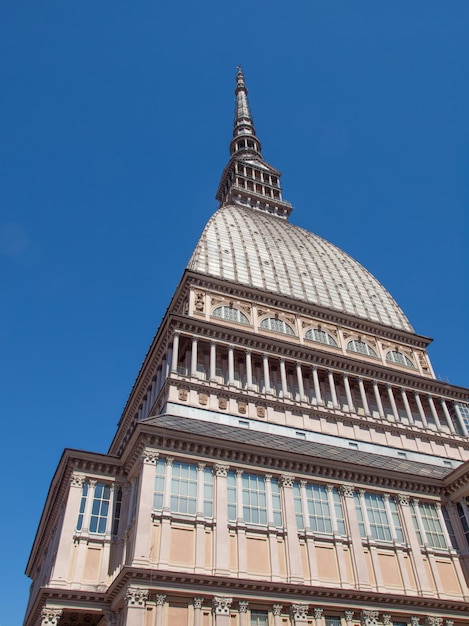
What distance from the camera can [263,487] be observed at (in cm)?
3472

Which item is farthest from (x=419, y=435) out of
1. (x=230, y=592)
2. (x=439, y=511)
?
(x=230, y=592)

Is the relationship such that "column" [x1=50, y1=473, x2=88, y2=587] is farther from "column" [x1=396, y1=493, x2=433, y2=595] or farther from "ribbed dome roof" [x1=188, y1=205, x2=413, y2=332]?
"ribbed dome roof" [x1=188, y1=205, x2=413, y2=332]

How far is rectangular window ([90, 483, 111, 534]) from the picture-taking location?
3347 cm

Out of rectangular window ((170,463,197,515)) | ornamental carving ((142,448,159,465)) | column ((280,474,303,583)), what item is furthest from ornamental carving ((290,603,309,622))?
ornamental carving ((142,448,159,465))

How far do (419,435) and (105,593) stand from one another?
1213 inches

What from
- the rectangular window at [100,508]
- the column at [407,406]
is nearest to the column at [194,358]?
the rectangular window at [100,508]

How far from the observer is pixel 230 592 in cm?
2944

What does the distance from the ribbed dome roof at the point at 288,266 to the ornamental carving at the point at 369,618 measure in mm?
32821

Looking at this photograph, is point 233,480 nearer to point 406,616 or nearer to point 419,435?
point 406,616

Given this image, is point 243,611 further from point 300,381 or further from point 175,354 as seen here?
point 300,381

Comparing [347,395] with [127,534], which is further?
[347,395]

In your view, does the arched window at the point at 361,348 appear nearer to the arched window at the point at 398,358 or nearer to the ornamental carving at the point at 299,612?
the arched window at the point at 398,358

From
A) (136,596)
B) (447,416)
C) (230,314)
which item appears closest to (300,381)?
(230,314)

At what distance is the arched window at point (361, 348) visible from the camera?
57275 millimetres
